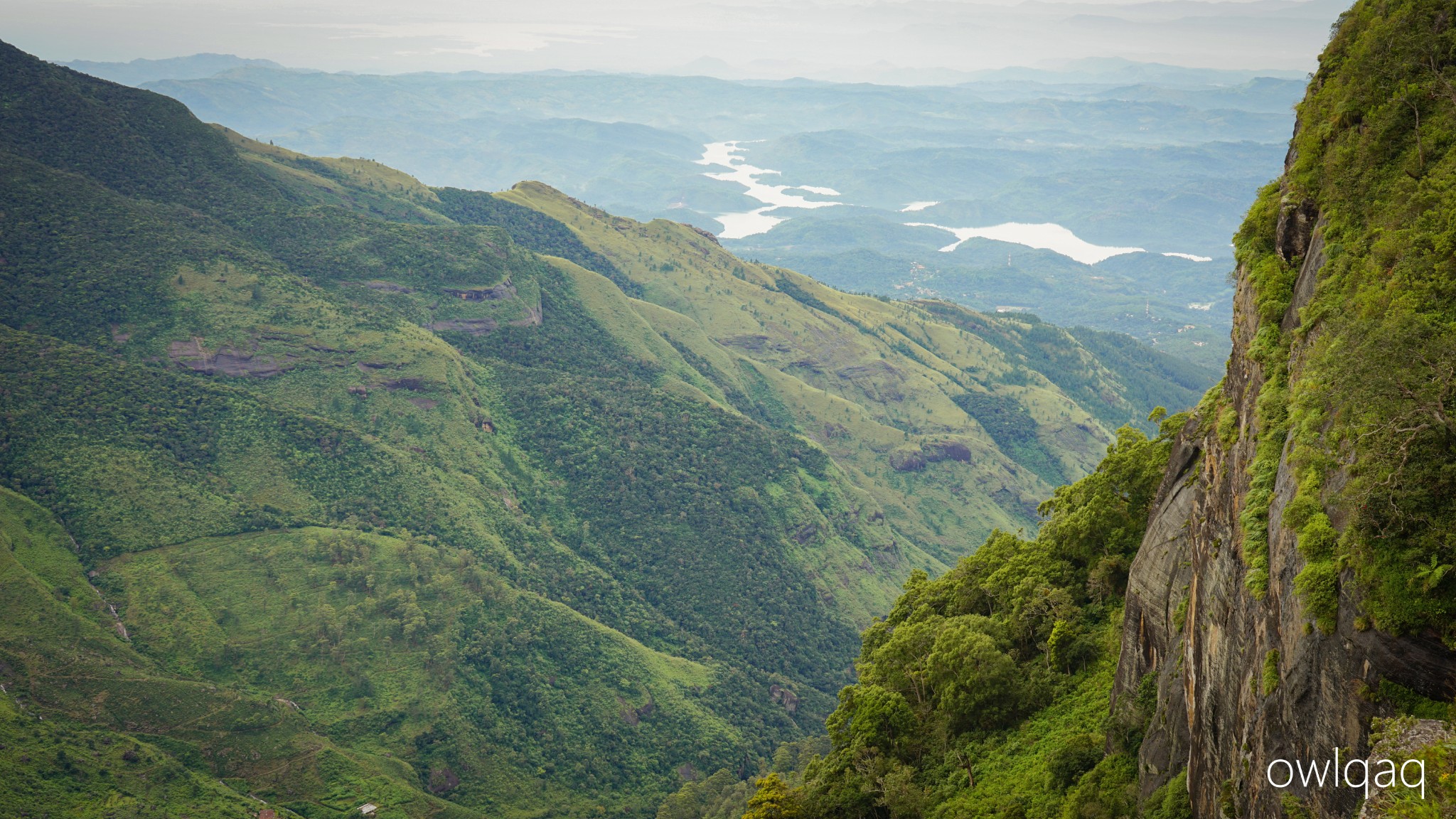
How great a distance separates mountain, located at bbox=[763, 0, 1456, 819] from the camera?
72.5 ft

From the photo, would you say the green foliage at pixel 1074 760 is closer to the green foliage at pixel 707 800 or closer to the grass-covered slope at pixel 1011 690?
the grass-covered slope at pixel 1011 690

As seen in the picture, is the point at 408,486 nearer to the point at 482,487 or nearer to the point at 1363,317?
the point at 482,487

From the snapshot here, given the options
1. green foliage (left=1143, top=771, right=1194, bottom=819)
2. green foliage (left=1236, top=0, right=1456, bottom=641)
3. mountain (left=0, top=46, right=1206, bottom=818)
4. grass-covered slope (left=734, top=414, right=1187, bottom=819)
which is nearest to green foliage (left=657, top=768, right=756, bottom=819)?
mountain (left=0, top=46, right=1206, bottom=818)

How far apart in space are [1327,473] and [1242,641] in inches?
230

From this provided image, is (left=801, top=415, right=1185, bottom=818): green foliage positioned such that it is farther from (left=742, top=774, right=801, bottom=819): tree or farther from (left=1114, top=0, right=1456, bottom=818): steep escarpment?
(left=1114, top=0, right=1456, bottom=818): steep escarpment

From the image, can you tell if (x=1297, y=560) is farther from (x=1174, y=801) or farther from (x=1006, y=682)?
(x=1006, y=682)

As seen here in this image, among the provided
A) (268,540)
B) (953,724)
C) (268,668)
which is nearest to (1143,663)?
(953,724)

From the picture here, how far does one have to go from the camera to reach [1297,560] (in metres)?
24.8

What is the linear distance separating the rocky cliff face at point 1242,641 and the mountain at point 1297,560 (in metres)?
0.08

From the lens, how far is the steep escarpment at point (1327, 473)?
22250mm

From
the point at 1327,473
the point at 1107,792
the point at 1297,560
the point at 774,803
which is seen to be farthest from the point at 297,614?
the point at 1327,473

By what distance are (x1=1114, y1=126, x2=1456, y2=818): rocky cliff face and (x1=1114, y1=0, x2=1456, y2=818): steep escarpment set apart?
7 centimetres

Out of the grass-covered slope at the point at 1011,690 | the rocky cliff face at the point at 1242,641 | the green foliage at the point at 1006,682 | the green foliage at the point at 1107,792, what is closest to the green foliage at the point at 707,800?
the green foliage at the point at 1006,682

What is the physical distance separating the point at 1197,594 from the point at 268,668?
441 feet
